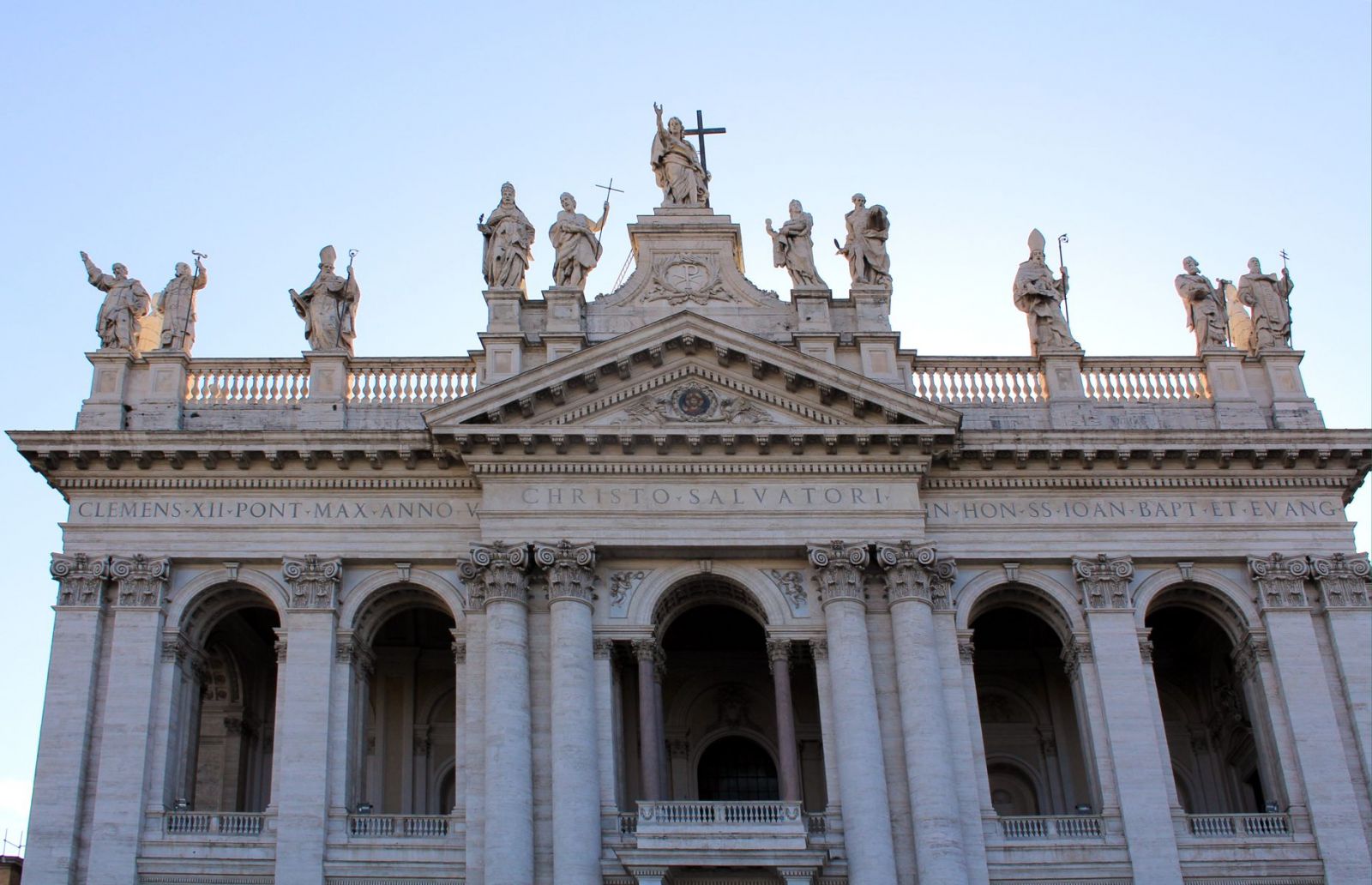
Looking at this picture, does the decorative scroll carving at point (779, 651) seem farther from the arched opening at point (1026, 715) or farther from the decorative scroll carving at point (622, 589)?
the arched opening at point (1026, 715)

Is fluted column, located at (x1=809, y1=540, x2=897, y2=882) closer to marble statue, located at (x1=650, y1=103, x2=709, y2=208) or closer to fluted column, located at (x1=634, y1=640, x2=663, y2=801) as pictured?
fluted column, located at (x1=634, y1=640, x2=663, y2=801)

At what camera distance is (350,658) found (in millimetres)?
28703

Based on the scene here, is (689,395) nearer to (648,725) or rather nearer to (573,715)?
(648,725)

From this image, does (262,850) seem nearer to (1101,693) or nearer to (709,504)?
(709,504)

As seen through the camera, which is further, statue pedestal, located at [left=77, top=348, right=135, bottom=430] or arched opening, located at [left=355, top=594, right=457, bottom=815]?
arched opening, located at [left=355, top=594, right=457, bottom=815]

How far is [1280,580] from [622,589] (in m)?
12.1

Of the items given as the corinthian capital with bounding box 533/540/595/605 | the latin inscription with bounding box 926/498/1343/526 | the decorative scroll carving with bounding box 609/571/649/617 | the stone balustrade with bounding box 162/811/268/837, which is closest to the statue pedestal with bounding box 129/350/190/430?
the stone balustrade with bounding box 162/811/268/837

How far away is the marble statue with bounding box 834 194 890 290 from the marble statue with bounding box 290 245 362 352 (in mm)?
9975

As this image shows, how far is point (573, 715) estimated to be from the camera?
89.7ft

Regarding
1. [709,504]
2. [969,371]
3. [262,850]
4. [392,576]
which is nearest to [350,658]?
[392,576]

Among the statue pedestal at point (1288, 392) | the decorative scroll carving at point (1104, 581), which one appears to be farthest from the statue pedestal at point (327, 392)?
the statue pedestal at point (1288, 392)

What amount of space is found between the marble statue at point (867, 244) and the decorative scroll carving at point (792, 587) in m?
6.76

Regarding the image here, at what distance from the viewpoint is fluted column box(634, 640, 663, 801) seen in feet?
90.6

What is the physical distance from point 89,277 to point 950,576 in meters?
17.9
